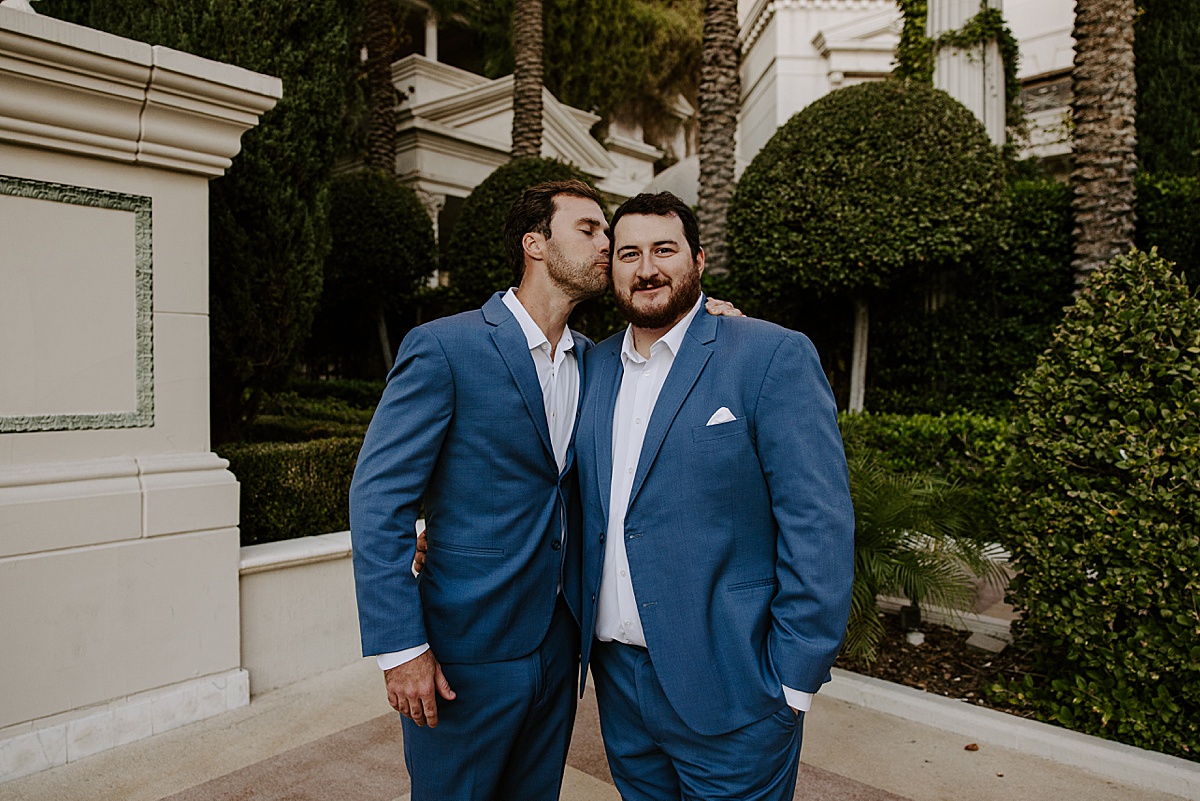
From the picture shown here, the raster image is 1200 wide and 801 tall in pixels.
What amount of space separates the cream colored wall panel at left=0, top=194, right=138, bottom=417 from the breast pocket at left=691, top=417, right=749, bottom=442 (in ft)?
8.86

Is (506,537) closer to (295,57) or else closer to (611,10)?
(295,57)

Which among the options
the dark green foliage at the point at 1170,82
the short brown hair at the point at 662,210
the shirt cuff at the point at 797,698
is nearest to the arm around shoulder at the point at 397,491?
the short brown hair at the point at 662,210

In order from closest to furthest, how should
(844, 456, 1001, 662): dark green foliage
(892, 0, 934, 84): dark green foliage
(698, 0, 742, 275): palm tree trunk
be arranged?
(844, 456, 1001, 662): dark green foliage
(698, 0, 742, 275): palm tree trunk
(892, 0, 934, 84): dark green foliage

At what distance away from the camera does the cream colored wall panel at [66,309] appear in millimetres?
3080

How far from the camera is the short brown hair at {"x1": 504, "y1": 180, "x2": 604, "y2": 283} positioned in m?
2.28

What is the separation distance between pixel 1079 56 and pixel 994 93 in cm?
180

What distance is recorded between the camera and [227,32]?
4.95 metres

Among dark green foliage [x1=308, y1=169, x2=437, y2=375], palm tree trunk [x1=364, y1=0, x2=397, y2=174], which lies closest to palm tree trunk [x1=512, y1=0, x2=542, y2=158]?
dark green foliage [x1=308, y1=169, x2=437, y2=375]

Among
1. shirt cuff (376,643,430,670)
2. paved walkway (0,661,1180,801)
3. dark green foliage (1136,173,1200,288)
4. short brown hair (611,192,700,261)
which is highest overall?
dark green foliage (1136,173,1200,288)

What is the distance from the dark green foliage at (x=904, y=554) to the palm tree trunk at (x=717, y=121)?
19.3 ft

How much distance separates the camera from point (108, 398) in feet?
10.9

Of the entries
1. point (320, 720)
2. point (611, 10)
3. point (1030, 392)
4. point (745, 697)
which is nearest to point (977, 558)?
point (1030, 392)

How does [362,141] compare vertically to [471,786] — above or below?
above

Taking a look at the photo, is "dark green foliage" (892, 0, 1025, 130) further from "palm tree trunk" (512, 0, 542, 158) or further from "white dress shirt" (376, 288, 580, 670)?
"white dress shirt" (376, 288, 580, 670)
